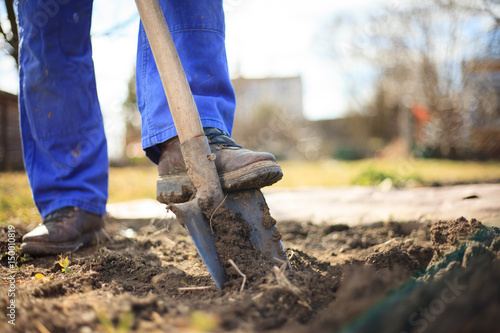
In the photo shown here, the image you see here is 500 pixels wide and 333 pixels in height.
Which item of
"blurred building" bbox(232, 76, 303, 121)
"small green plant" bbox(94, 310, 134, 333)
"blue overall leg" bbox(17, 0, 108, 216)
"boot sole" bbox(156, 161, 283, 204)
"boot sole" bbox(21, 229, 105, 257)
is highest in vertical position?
"blurred building" bbox(232, 76, 303, 121)

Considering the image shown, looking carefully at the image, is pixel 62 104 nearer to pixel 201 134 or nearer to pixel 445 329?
pixel 201 134

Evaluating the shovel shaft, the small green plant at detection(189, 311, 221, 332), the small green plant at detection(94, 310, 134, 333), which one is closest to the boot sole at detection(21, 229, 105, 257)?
the shovel shaft

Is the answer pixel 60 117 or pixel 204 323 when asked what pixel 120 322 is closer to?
pixel 204 323

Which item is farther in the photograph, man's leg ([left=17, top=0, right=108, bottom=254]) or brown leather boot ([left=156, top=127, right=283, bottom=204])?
man's leg ([left=17, top=0, right=108, bottom=254])

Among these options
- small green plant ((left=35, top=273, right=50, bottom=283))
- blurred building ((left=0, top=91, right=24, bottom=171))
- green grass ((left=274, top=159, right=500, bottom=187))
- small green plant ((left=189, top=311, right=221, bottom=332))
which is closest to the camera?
small green plant ((left=189, top=311, right=221, bottom=332))

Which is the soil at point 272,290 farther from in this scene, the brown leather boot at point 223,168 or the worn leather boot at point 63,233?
the brown leather boot at point 223,168

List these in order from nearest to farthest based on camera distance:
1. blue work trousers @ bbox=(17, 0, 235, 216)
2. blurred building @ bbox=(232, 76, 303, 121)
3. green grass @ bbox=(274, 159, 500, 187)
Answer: blue work trousers @ bbox=(17, 0, 235, 216) < green grass @ bbox=(274, 159, 500, 187) < blurred building @ bbox=(232, 76, 303, 121)

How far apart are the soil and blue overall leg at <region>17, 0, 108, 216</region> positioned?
0.32m

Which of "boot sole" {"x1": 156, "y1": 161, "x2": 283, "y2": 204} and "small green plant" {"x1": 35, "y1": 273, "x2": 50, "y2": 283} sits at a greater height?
"boot sole" {"x1": 156, "y1": 161, "x2": 283, "y2": 204}

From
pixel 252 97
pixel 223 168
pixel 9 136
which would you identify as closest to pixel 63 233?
pixel 223 168

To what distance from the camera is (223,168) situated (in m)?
1.35

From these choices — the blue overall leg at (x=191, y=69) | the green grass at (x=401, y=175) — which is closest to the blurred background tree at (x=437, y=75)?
the green grass at (x=401, y=175)

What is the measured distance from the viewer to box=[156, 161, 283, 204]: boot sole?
50.9 inches

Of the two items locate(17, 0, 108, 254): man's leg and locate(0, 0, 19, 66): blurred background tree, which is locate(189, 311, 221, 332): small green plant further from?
locate(0, 0, 19, 66): blurred background tree
